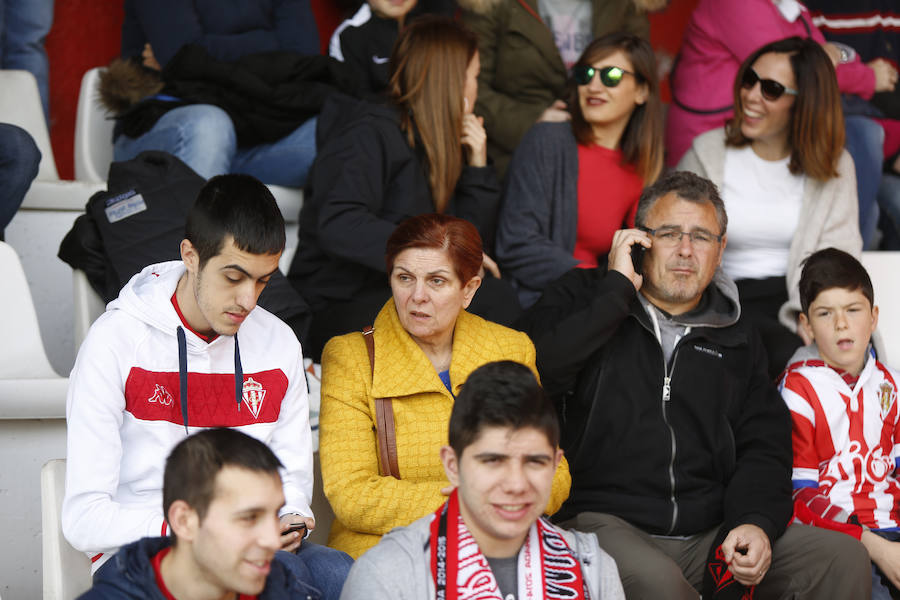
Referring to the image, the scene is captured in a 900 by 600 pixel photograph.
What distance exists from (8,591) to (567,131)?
86.7 inches

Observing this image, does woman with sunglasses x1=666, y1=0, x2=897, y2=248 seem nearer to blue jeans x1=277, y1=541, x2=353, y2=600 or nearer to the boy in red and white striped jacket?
the boy in red and white striped jacket

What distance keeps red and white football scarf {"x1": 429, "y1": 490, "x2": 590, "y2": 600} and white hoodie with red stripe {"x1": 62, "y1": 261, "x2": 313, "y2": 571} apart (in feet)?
1.32

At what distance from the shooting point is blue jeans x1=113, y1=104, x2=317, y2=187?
11.7 feet

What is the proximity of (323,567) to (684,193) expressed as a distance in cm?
145

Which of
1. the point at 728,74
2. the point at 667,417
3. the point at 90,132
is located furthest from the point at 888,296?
the point at 90,132

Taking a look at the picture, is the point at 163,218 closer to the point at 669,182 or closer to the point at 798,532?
the point at 669,182

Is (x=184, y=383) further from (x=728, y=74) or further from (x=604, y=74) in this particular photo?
(x=728, y=74)

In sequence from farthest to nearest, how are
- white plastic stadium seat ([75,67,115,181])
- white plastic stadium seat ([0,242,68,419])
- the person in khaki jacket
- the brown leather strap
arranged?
1. white plastic stadium seat ([75,67,115,181])
2. the person in khaki jacket
3. white plastic stadium seat ([0,242,68,419])
4. the brown leather strap

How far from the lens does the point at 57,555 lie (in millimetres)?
2105

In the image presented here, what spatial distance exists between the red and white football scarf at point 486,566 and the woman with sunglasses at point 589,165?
4.84 feet

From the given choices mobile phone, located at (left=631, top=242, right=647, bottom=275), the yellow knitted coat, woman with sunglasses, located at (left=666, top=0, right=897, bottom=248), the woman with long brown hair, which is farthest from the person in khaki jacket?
the yellow knitted coat

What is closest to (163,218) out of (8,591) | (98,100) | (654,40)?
(8,591)

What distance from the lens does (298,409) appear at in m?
2.36

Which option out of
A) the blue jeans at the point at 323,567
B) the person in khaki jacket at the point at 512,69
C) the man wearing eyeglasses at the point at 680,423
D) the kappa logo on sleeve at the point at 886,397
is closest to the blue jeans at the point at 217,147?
the person in khaki jacket at the point at 512,69
